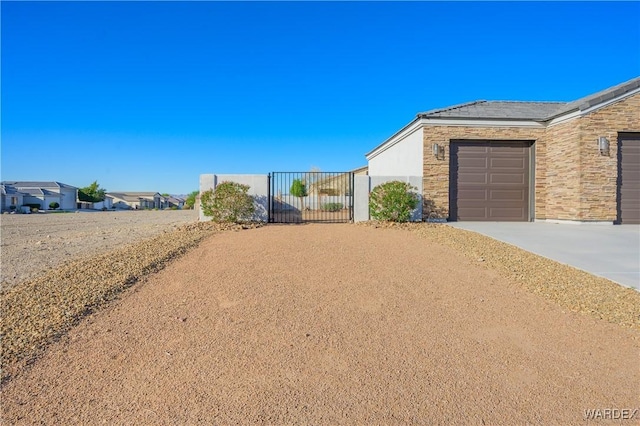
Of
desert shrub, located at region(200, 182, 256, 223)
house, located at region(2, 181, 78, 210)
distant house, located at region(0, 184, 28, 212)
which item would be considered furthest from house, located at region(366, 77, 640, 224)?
house, located at region(2, 181, 78, 210)

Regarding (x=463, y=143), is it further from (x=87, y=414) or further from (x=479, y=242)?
(x=87, y=414)

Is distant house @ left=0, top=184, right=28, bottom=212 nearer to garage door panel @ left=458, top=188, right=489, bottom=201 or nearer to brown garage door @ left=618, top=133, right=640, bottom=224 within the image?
garage door panel @ left=458, top=188, right=489, bottom=201

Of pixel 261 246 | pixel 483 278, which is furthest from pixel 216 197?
pixel 483 278

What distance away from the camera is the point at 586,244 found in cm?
779

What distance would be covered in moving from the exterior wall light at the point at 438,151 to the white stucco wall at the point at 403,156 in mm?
466

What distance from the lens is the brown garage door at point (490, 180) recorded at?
12016mm

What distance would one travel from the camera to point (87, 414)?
236 centimetres

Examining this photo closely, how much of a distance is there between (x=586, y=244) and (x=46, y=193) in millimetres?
64206

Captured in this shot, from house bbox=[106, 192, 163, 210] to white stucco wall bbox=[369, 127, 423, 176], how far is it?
67.6m

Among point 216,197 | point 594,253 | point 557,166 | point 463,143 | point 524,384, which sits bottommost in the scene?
point 524,384

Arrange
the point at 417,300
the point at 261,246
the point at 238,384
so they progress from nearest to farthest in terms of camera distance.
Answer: the point at 238,384 → the point at 417,300 → the point at 261,246

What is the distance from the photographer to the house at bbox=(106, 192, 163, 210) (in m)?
74.4

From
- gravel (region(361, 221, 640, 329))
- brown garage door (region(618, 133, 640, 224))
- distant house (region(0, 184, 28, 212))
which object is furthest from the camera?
distant house (region(0, 184, 28, 212))

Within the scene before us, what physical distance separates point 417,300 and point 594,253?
4.89 m
